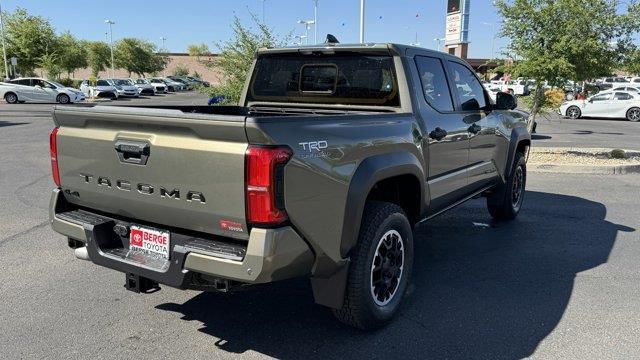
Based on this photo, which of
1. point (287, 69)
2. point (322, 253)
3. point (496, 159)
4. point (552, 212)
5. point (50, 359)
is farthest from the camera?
point (552, 212)

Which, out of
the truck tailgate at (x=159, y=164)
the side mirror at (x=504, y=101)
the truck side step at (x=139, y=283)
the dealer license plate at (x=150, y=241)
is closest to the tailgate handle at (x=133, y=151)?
the truck tailgate at (x=159, y=164)

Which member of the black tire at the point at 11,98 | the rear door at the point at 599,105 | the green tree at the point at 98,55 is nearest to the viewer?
the rear door at the point at 599,105

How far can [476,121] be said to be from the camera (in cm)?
499

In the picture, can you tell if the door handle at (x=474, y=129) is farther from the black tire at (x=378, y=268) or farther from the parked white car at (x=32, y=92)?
the parked white car at (x=32, y=92)

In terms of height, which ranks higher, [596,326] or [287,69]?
[287,69]

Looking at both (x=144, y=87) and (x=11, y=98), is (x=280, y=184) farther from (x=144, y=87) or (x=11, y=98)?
(x=144, y=87)

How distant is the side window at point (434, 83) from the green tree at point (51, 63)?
43697 millimetres

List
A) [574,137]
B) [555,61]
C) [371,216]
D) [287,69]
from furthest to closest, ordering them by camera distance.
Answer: [574,137]
[555,61]
[287,69]
[371,216]

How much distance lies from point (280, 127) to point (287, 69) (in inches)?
85.3

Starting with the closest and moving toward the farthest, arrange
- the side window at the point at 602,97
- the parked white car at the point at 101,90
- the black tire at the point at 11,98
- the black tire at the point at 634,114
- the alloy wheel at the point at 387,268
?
the alloy wheel at the point at 387,268 → the black tire at the point at 634,114 → the side window at the point at 602,97 → the black tire at the point at 11,98 → the parked white car at the point at 101,90

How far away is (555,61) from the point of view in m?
10.4

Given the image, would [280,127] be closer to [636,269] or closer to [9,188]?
[636,269]

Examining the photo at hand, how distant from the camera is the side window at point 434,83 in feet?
14.1

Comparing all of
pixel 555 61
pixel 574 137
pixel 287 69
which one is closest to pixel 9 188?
pixel 287 69
